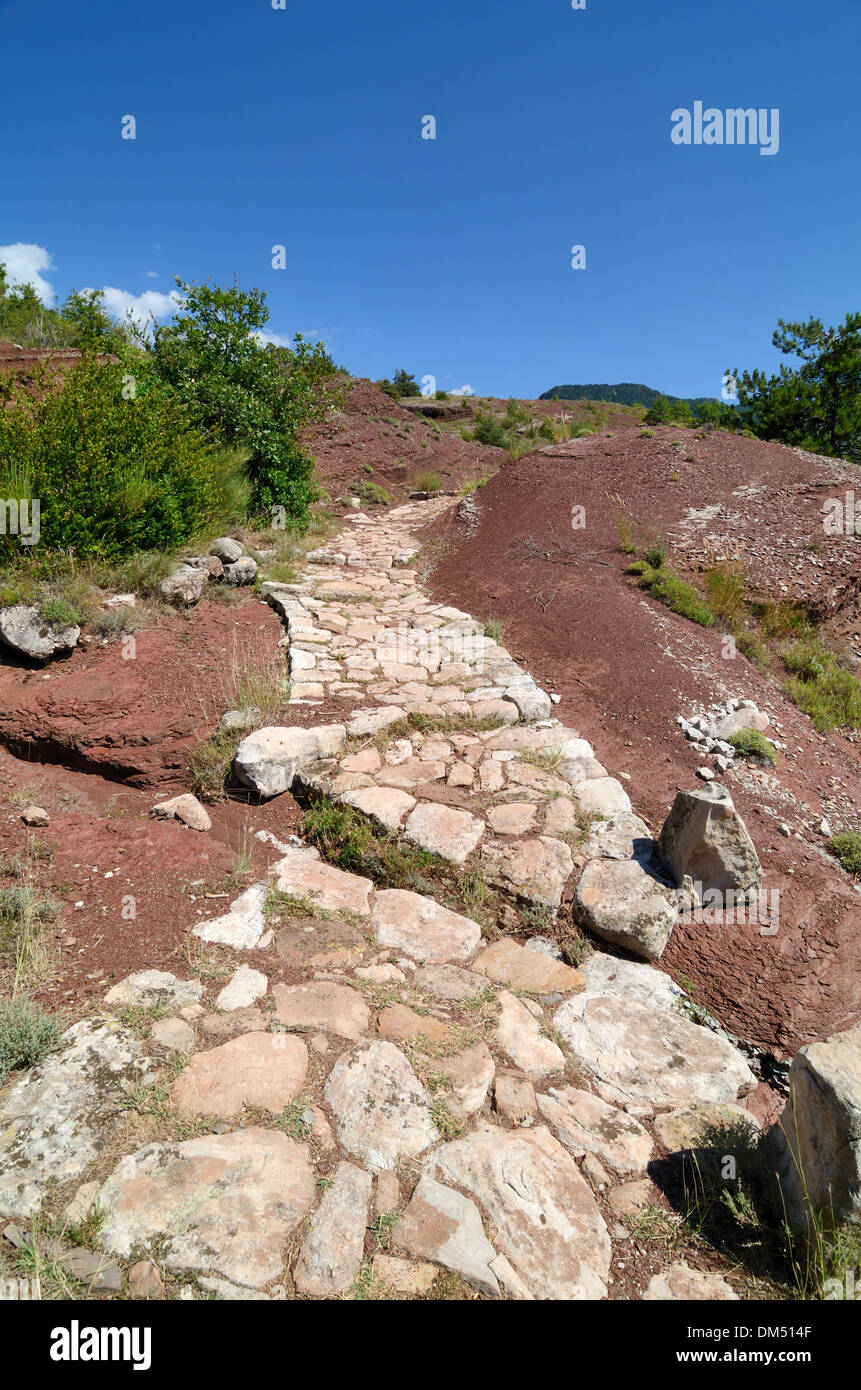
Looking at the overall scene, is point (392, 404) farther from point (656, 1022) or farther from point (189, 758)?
point (656, 1022)

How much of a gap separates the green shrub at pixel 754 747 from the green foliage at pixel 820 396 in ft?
39.5

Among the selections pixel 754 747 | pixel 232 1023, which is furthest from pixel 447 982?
pixel 754 747

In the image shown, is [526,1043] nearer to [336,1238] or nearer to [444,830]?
[336,1238]

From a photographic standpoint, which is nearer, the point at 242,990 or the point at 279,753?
the point at 242,990

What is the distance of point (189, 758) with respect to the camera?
4.13 m

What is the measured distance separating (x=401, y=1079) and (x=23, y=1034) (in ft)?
4.33

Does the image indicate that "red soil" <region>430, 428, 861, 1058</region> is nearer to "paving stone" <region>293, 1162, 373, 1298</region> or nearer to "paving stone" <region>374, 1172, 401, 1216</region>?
"paving stone" <region>374, 1172, 401, 1216</region>

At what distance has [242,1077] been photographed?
217 centimetres

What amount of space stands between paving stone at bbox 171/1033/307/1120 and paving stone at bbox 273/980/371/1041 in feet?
0.33

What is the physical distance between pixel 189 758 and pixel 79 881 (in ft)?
3.81

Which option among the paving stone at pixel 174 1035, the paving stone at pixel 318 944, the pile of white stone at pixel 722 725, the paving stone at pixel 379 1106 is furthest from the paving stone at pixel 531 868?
the pile of white stone at pixel 722 725

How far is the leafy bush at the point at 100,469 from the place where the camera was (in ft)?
16.8

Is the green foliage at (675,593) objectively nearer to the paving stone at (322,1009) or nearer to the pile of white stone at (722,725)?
the pile of white stone at (722,725)
